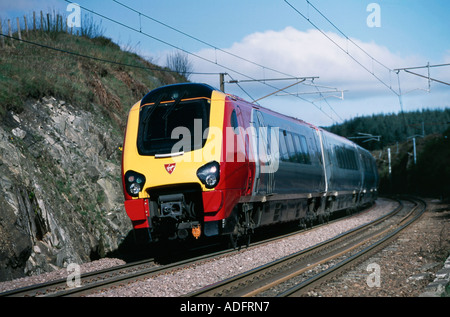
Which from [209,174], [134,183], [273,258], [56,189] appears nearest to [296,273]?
[273,258]

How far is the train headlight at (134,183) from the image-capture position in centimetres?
1085

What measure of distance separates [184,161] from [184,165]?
0.28 feet

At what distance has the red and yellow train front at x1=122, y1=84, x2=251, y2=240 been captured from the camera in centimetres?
1058

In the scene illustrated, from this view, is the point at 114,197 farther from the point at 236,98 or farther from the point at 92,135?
the point at 236,98

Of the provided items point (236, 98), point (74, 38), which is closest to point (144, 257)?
point (236, 98)

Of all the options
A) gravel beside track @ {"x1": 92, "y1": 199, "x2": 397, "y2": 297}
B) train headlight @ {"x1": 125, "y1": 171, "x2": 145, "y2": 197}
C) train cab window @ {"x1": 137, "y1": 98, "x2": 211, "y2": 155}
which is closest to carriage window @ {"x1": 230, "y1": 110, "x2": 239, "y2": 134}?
train cab window @ {"x1": 137, "y1": 98, "x2": 211, "y2": 155}

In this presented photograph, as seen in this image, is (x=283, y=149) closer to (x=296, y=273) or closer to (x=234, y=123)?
(x=234, y=123)

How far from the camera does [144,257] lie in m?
12.5

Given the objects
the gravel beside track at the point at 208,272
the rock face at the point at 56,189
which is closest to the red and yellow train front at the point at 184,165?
the gravel beside track at the point at 208,272

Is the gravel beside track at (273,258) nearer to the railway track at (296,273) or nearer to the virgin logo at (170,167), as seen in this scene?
the railway track at (296,273)

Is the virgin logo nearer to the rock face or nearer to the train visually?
the train

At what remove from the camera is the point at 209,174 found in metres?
10.5

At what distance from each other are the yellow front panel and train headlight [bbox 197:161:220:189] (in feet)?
0.24
